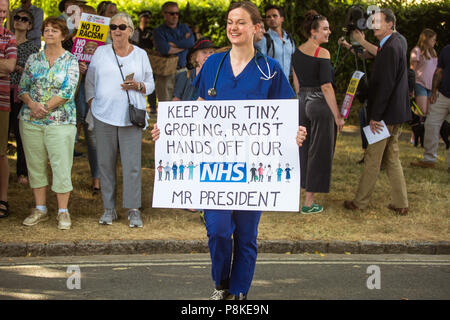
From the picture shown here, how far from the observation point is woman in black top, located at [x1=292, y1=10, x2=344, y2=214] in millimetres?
8281

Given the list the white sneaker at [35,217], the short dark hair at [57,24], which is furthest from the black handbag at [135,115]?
the white sneaker at [35,217]

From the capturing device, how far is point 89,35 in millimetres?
8391

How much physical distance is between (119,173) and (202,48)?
363cm

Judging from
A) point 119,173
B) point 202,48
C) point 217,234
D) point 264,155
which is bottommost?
point 119,173

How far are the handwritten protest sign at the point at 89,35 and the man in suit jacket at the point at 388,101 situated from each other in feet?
10.3

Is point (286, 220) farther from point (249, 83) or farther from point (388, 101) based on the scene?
point (249, 83)

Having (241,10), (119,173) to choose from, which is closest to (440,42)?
(119,173)

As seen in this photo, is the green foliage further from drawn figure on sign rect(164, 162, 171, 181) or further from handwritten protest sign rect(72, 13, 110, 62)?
drawn figure on sign rect(164, 162, 171, 181)

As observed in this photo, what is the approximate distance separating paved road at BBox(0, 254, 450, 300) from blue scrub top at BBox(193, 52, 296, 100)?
5.46 ft

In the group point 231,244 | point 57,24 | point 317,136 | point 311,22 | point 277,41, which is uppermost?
point 311,22

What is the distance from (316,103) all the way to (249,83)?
348cm

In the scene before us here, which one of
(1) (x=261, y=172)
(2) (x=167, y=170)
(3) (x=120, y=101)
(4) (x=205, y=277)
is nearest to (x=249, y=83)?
(1) (x=261, y=172)
